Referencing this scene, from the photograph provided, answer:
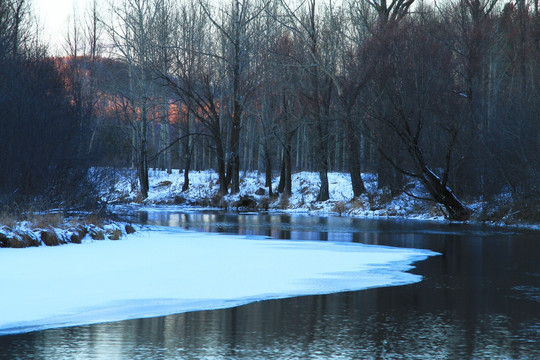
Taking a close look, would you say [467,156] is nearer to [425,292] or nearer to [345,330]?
[425,292]

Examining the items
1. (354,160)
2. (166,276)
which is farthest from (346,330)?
(354,160)

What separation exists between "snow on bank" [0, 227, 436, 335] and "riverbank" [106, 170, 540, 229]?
6463mm

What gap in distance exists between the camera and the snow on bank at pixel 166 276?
905 centimetres

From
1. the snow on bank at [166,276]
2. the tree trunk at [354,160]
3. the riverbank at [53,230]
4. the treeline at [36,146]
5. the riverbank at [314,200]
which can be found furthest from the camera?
the tree trunk at [354,160]

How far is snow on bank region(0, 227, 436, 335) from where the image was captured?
9047 mm

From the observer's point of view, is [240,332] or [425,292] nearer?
[240,332]

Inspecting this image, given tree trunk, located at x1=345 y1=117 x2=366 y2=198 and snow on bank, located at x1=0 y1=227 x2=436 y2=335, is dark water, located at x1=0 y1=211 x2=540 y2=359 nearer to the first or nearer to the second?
snow on bank, located at x1=0 y1=227 x2=436 y2=335

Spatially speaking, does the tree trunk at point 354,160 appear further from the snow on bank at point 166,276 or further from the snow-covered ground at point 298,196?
the snow on bank at point 166,276

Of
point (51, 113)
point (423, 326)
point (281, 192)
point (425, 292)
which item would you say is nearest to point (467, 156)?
point (281, 192)

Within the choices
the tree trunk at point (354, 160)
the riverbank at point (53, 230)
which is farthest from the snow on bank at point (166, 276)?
the tree trunk at point (354, 160)

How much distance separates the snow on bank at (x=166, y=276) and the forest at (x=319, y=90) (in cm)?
393

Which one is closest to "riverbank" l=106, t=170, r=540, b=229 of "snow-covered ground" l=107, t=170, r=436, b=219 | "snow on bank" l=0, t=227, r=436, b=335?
"snow-covered ground" l=107, t=170, r=436, b=219

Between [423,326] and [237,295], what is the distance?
→ 10.1 ft

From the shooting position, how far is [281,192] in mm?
46969
